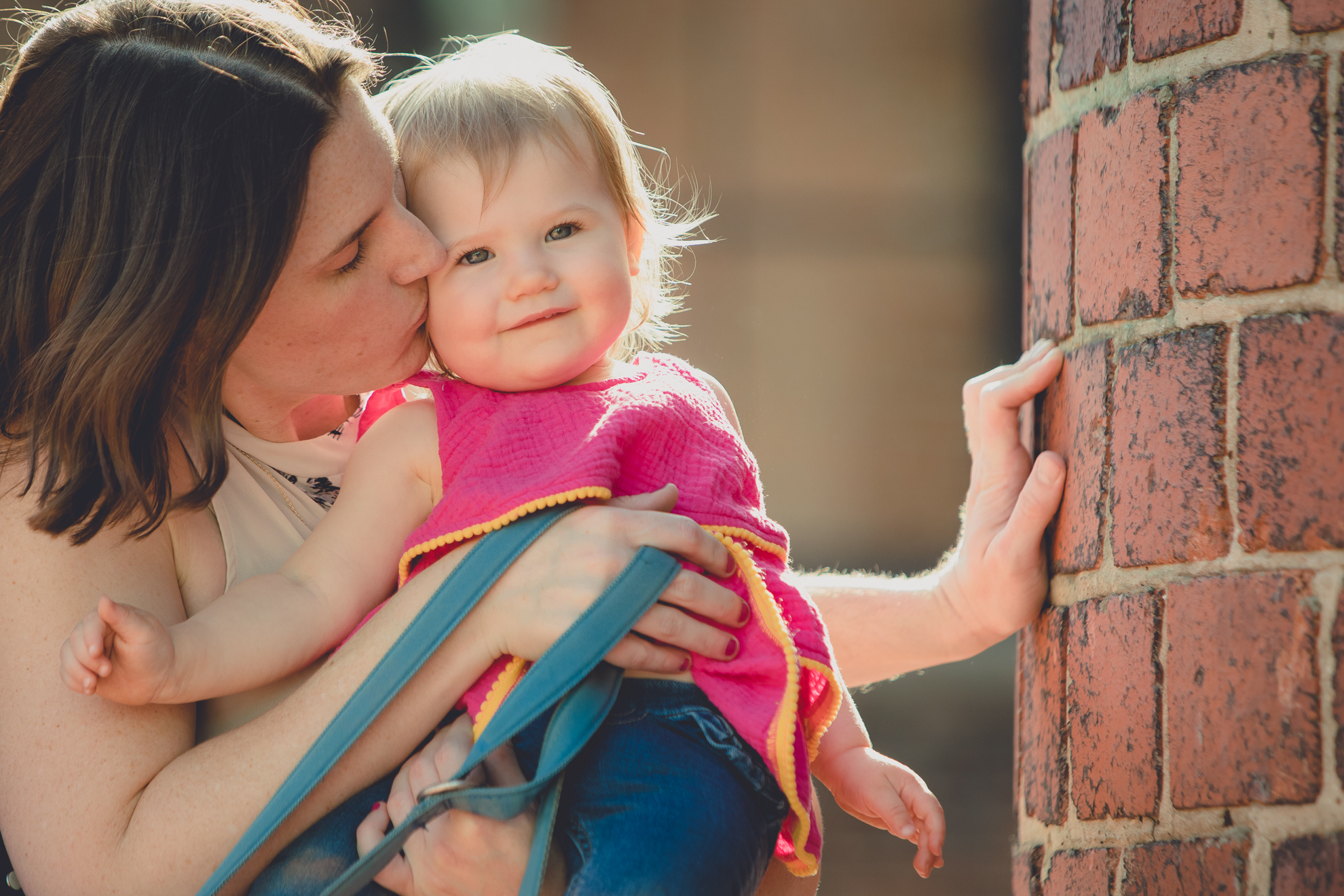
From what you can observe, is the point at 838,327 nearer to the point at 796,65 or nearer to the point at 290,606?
the point at 796,65

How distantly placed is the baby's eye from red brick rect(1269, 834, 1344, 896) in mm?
1023

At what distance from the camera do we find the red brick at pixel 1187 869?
101cm

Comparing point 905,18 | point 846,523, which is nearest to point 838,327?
point 846,523

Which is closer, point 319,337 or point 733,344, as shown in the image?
point 319,337

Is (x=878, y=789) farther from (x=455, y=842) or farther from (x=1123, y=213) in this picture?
(x=1123, y=213)

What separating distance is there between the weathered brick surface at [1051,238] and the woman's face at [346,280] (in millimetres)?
714

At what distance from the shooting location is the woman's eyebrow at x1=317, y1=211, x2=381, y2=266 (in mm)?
1329

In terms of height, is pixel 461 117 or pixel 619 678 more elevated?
pixel 461 117

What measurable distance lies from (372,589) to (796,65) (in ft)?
11.7

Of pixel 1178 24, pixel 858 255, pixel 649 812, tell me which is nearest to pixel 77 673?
pixel 649 812

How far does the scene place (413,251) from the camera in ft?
4.45

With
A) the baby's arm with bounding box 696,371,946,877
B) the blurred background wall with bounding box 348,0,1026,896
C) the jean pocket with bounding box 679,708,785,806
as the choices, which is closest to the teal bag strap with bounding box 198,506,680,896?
the jean pocket with bounding box 679,708,785,806

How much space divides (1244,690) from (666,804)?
1.79 ft

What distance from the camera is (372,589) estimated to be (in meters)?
1.33
